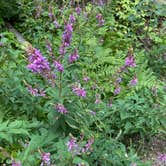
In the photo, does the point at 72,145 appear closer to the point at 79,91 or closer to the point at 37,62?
the point at 79,91

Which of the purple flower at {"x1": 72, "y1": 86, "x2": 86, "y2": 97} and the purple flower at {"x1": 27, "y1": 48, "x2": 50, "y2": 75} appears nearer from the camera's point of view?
the purple flower at {"x1": 27, "y1": 48, "x2": 50, "y2": 75}

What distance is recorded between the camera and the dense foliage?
9.67 ft

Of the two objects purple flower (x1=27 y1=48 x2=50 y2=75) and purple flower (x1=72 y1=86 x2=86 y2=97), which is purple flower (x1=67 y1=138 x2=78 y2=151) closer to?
purple flower (x1=72 y1=86 x2=86 y2=97)

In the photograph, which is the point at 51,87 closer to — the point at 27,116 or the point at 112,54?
the point at 27,116

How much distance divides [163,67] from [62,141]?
2401 millimetres

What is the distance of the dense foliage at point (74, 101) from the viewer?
295 cm

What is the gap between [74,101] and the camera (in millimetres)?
3146

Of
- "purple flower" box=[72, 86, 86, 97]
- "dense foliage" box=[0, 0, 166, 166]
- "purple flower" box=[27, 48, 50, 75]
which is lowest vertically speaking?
"dense foliage" box=[0, 0, 166, 166]

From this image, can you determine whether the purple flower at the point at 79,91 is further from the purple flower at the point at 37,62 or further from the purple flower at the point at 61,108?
the purple flower at the point at 37,62

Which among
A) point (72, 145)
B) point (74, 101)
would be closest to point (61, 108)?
point (74, 101)

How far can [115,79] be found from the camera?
3.41 metres

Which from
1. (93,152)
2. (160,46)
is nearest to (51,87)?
(93,152)

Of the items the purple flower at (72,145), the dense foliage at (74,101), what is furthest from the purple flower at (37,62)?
the purple flower at (72,145)

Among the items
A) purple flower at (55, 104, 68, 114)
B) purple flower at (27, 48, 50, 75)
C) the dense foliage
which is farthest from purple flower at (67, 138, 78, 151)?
purple flower at (27, 48, 50, 75)
